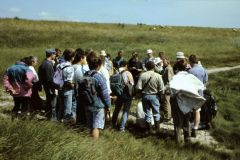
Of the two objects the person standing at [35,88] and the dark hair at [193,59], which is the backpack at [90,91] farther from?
the dark hair at [193,59]

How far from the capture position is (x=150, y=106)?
36.9 ft

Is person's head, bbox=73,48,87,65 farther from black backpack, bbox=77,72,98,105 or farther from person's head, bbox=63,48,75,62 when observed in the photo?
black backpack, bbox=77,72,98,105

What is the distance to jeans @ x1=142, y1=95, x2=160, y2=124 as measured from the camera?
36.6ft

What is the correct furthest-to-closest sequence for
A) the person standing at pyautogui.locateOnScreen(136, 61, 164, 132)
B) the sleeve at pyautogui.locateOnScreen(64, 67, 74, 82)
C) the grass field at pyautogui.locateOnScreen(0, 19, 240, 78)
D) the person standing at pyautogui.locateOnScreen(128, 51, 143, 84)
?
the grass field at pyautogui.locateOnScreen(0, 19, 240, 78) → the person standing at pyautogui.locateOnScreen(128, 51, 143, 84) → the person standing at pyautogui.locateOnScreen(136, 61, 164, 132) → the sleeve at pyautogui.locateOnScreen(64, 67, 74, 82)

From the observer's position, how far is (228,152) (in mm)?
9984

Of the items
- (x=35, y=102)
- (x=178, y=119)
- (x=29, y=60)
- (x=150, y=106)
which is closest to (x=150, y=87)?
(x=150, y=106)

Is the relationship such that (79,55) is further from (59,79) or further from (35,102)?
(35,102)

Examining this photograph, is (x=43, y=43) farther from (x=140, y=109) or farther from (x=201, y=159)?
(x=201, y=159)

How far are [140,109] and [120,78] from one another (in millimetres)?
1314

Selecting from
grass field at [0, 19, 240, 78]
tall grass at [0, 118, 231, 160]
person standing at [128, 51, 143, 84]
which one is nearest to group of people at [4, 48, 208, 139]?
tall grass at [0, 118, 231, 160]

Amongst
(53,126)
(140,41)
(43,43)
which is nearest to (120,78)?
(53,126)

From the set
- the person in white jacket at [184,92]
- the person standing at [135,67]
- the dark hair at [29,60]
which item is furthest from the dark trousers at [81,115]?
the person standing at [135,67]

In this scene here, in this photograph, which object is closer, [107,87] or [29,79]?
[107,87]

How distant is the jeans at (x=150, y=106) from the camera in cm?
1116
